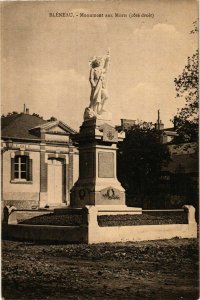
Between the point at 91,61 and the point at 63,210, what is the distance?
575cm

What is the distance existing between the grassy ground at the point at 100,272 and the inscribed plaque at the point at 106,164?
4.69m

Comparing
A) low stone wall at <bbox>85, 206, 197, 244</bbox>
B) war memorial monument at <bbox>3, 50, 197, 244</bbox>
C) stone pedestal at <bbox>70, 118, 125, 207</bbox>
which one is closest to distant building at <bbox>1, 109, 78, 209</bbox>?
war memorial monument at <bbox>3, 50, 197, 244</bbox>

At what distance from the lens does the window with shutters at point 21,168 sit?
3106 centimetres

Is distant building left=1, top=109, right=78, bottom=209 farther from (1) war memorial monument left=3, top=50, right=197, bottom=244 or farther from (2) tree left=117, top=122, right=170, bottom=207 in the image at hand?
(1) war memorial monument left=3, top=50, right=197, bottom=244

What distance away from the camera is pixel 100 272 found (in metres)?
10.5

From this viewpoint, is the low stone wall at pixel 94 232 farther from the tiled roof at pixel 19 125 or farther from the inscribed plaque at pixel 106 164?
the tiled roof at pixel 19 125

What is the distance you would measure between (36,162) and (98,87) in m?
13.1

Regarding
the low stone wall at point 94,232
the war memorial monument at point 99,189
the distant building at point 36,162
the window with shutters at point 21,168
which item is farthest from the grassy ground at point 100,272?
the window with shutters at point 21,168

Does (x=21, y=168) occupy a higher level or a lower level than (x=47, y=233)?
higher

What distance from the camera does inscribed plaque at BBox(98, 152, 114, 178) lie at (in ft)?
62.7

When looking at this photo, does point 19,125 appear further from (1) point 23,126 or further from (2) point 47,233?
(2) point 47,233

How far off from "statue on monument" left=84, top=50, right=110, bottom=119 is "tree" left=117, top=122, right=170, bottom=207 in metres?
13.3

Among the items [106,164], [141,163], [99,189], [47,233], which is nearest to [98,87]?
[106,164]

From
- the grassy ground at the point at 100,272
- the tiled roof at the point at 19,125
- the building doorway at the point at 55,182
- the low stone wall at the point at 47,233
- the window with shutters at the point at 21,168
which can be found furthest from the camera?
the building doorway at the point at 55,182
